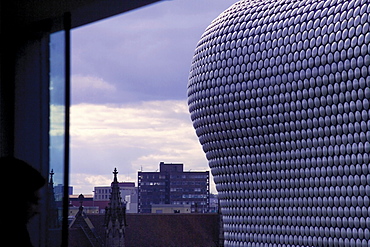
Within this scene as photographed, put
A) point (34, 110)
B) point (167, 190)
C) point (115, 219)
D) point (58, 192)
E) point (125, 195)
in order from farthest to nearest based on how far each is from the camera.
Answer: point (125, 195) < point (167, 190) < point (115, 219) < point (34, 110) < point (58, 192)

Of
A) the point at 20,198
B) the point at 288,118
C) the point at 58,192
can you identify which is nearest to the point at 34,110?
the point at 58,192

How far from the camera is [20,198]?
2572 mm

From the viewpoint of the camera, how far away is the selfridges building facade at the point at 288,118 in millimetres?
23281

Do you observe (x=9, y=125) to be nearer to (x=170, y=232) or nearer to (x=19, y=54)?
(x=19, y=54)

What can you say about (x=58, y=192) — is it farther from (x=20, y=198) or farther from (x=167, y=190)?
(x=167, y=190)

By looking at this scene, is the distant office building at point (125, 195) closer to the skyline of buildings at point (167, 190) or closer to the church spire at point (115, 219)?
the skyline of buildings at point (167, 190)

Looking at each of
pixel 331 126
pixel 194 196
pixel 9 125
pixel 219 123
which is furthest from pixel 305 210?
pixel 194 196

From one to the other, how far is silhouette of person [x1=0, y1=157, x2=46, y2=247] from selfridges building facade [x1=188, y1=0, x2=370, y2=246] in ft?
68.8

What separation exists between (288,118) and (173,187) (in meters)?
52.3

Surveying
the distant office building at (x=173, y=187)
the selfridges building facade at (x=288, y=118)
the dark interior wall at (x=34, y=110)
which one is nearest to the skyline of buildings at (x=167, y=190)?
the distant office building at (x=173, y=187)

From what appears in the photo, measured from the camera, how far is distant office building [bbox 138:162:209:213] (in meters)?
78.1

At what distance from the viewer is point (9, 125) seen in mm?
3252

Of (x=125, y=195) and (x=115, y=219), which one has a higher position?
(x=125, y=195)

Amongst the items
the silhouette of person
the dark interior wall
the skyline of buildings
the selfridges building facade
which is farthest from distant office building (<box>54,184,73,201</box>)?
the skyline of buildings
